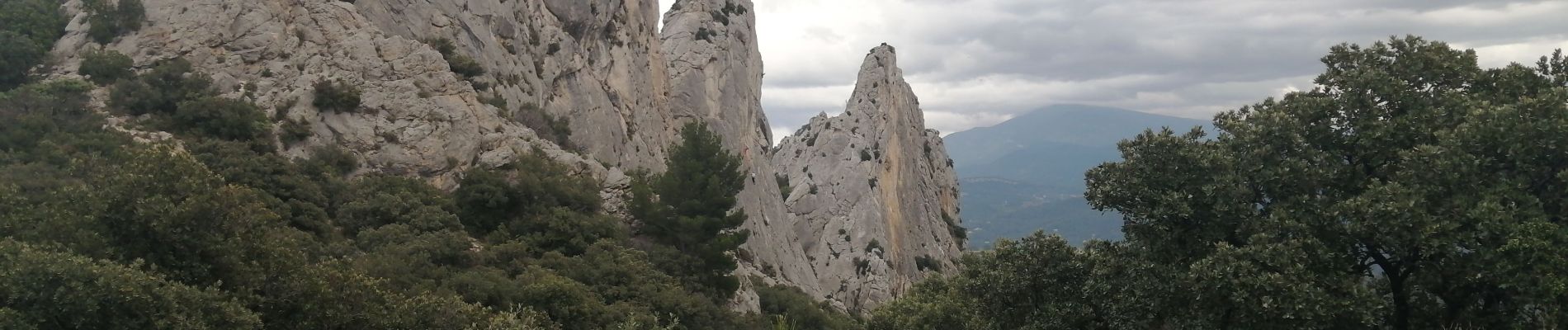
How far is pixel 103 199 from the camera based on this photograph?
47.5 feet

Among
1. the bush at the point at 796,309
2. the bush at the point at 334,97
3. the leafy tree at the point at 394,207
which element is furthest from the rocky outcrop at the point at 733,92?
the bush at the point at 334,97

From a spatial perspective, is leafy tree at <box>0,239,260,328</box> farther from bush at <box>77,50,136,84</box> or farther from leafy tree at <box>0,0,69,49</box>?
leafy tree at <box>0,0,69,49</box>

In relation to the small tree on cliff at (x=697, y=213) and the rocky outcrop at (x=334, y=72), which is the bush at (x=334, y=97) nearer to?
the rocky outcrop at (x=334, y=72)

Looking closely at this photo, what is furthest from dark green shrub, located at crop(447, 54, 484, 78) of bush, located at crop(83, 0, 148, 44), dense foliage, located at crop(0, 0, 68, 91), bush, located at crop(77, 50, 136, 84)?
dense foliage, located at crop(0, 0, 68, 91)

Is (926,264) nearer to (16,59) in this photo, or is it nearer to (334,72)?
(334,72)

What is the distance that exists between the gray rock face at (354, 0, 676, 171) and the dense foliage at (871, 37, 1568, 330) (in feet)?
93.8

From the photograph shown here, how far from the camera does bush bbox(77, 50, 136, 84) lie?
2972 cm

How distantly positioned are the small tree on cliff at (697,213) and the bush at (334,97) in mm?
10491

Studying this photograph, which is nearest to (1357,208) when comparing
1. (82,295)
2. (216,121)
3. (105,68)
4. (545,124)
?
(82,295)

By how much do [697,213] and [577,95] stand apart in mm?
13397

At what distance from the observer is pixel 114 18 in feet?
104

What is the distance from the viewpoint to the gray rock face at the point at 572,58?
1510 inches

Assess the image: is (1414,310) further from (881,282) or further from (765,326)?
(881,282)

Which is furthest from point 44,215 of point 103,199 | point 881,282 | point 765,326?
point 881,282
